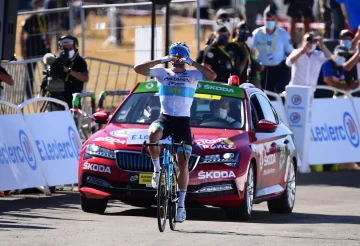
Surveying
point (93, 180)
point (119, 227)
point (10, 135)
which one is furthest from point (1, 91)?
point (119, 227)

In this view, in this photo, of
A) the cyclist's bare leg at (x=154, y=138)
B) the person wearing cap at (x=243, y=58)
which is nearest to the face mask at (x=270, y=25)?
the person wearing cap at (x=243, y=58)

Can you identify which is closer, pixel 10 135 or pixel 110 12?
pixel 10 135

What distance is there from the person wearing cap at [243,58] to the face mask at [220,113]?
15.6ft

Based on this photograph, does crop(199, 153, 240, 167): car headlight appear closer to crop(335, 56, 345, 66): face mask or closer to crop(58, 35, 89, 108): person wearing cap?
crop(58, 35, 89, 108): person wearing cap

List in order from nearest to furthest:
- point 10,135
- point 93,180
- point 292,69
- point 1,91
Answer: point 93,180
point 10,135
point 1,91
point 292,69

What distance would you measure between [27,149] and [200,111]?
282 cm

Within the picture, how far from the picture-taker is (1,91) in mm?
18453

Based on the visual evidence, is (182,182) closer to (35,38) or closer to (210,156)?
(210,156)

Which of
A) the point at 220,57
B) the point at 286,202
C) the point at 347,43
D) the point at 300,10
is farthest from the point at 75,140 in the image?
the point at 300,10

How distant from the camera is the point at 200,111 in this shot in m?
15.3

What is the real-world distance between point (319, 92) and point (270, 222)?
26.4 ft

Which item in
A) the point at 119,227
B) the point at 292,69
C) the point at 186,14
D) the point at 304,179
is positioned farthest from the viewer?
the point at 186,14

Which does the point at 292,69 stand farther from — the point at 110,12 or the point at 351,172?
the point at 110,12

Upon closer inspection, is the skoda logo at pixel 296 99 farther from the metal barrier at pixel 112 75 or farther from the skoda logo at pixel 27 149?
the skoda logo at pixel 27 149
